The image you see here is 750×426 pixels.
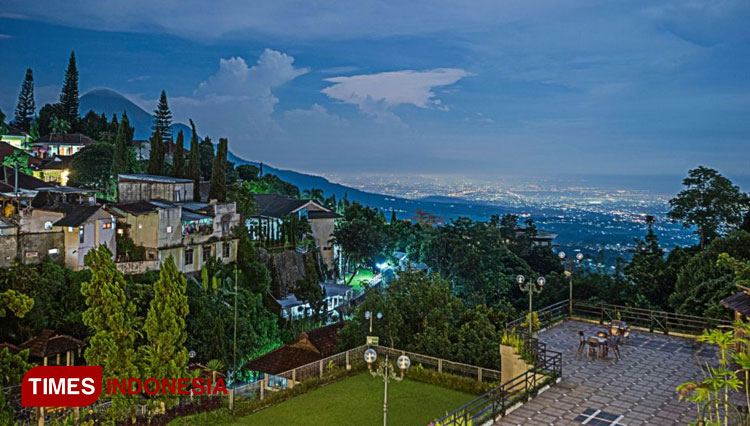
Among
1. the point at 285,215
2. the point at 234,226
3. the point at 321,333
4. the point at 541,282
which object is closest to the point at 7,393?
the point at 321,333

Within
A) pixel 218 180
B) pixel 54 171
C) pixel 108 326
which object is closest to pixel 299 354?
pixel 108 326

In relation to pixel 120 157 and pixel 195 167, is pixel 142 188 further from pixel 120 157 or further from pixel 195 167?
pixel 120 157

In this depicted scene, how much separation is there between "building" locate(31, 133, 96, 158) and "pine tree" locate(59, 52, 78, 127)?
778 cm

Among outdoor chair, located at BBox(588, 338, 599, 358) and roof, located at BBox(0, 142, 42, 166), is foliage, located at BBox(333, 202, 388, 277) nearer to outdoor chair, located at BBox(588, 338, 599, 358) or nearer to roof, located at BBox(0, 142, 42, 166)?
roof, located at BBox(0, 142, 42, 166)

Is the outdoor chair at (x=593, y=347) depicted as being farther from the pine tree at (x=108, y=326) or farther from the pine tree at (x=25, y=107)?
the pine tree at (x=25, y=107)

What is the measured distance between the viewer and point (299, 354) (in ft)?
65.5

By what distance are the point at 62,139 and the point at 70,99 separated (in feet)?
33.4

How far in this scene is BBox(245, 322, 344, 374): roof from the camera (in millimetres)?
19219

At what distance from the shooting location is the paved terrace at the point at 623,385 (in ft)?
35.3

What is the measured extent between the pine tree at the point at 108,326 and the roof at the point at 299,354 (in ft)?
15.7

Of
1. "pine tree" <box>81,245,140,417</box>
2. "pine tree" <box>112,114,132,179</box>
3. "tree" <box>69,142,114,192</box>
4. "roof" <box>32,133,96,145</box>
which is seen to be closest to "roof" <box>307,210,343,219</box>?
"pine tree" <box>112,114,132,179</box>

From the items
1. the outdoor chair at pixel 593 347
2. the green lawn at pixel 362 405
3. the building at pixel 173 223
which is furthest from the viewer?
the building at pixel 173 223

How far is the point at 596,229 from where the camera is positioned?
69.4 meters

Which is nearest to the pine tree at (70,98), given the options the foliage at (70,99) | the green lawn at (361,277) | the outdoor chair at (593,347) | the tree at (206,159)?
the foliage at (70,99)
